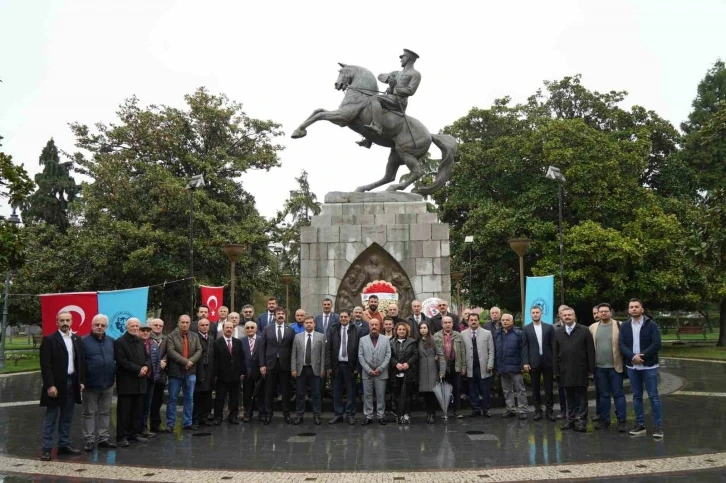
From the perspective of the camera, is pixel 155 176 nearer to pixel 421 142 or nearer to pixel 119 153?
pixel 119 153

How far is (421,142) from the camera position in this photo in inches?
517

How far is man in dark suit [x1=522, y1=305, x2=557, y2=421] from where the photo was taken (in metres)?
9.59

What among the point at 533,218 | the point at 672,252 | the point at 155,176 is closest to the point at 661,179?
the point at 672,252

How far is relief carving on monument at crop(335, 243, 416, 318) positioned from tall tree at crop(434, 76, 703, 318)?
12.9m

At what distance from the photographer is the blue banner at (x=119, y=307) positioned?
9.87 meters

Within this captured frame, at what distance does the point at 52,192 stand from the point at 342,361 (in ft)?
104

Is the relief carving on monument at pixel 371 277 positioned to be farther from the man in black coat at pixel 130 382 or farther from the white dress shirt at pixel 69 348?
the white dress shirt at pixel 69 348

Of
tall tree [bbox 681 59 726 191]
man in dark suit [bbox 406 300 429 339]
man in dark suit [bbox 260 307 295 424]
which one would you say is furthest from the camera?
tall tree [bbox 681 59 726 191]

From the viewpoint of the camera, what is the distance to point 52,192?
35.7 meters

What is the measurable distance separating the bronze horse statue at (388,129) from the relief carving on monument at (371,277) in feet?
5.20

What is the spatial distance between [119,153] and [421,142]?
55.7 ft

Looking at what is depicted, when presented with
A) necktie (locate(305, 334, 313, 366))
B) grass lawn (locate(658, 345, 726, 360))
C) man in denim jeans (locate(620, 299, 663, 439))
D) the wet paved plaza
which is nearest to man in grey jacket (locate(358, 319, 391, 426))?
the wet paved plaza

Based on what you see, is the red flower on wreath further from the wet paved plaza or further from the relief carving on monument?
the wet paved plaza

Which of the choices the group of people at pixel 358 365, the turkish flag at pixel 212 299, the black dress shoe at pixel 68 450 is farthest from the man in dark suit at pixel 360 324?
the turkish flag at pixel 212 299
